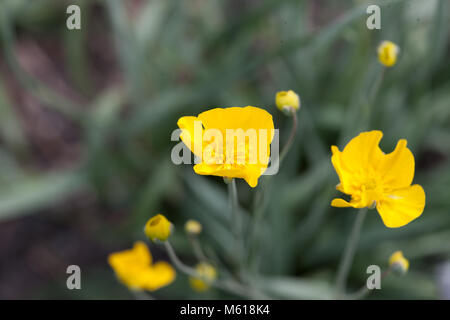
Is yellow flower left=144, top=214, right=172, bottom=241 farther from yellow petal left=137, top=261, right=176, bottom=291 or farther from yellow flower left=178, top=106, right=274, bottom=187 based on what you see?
yellow petal left=137, top=261, right=176, bottom=291

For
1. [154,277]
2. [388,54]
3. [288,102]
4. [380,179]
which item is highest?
[388,54]

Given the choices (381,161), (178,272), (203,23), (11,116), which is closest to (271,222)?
(178,272)

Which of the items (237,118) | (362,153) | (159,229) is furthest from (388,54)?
(159,229)

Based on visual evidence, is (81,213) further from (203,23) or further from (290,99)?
(290,99)

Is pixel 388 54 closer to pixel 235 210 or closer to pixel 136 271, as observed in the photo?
pixel 235 210

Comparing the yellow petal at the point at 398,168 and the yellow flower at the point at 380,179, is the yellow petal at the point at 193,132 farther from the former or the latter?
the yellow petal at the point at 398,168

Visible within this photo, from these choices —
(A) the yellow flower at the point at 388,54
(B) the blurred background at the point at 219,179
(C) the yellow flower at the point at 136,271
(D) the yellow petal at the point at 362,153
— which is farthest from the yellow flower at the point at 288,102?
(C) the yellow flower at the point at 136,271
